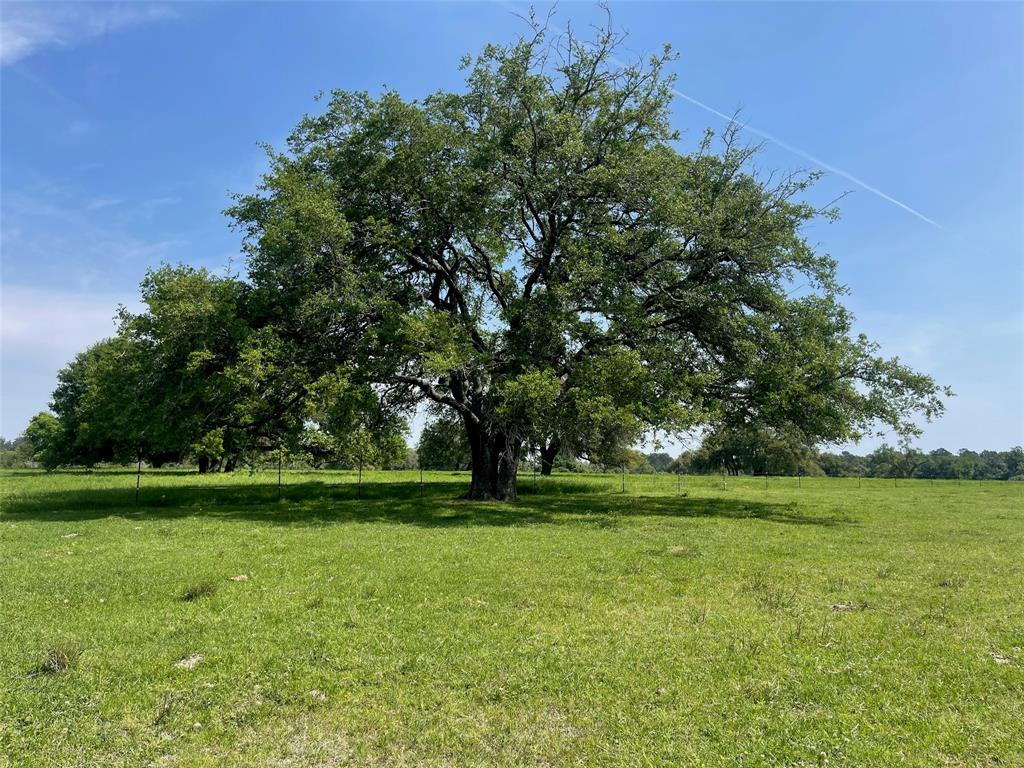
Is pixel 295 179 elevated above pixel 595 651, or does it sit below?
above

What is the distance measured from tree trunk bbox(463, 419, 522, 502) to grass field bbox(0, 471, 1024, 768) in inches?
503

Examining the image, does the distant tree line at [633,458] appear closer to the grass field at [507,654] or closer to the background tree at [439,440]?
the background tree at [439,440]

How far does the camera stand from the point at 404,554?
1203cm

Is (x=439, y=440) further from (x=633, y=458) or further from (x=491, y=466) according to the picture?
(x=633, y=458)

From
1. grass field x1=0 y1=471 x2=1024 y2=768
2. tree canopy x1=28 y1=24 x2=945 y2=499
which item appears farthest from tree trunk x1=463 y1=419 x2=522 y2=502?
grass field x1=0 y1=471 x2=1024 y2=768

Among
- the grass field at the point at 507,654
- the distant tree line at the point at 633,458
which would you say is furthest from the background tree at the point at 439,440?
the grass field at the point at 507,654

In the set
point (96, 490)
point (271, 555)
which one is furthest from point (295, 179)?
point (96, 490)

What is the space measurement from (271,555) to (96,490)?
20765 mm

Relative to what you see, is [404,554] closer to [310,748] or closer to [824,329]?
[310,748]

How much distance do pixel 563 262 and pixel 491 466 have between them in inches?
365

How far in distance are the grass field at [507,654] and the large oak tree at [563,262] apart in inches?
322

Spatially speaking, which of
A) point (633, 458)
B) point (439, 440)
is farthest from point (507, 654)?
point (633, 458)

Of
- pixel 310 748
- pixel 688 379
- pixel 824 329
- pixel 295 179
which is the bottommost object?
pixel 310 748

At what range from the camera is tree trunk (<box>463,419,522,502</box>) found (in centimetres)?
2617
